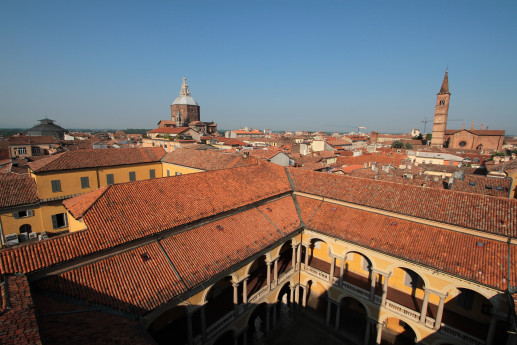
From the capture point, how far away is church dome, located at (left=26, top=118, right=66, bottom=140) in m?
102

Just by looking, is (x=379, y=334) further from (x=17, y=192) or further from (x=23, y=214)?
(x=17, y=192)

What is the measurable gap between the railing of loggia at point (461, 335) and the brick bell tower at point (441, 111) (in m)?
108

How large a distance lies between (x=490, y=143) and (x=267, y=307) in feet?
400

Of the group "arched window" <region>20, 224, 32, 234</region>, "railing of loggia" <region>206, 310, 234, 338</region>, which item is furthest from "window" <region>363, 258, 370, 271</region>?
"arched window" <region>20, 224, 32, 234</region>

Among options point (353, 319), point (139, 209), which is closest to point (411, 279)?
point (353, 319)

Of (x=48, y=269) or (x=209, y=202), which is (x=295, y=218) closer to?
(x=209, y=202)

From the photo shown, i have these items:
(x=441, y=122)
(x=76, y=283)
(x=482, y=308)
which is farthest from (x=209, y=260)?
Result: (x=441, y=122)

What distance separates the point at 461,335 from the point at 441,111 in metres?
108

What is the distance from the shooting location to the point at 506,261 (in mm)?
16047

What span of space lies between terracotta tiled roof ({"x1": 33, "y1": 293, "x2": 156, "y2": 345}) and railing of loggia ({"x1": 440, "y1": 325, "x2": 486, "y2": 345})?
62.7 ft

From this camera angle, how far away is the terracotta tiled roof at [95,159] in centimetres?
3147

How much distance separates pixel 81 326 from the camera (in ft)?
30.3

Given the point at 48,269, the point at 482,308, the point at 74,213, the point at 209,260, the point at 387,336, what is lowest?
the point at 387,336

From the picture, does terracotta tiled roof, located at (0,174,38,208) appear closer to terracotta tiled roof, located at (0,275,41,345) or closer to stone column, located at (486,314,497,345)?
terracotta tiled roof, located at (0,275,41,345)
